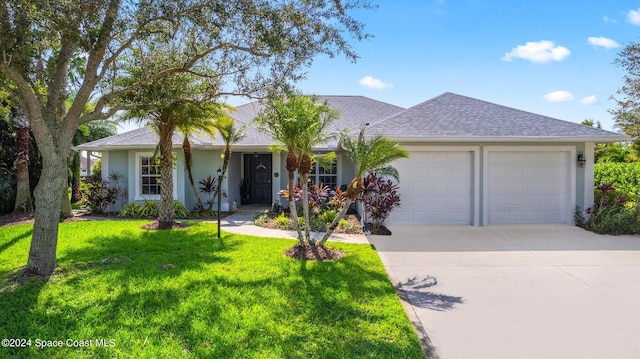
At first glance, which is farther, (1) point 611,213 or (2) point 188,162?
(2) point 188,162

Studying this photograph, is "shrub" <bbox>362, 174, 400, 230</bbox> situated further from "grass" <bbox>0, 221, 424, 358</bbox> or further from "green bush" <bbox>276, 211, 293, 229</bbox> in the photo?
"grass" <bbox>0, 221, 424, 358</bbox>

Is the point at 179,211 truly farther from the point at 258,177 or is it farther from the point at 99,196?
the point at 258,177

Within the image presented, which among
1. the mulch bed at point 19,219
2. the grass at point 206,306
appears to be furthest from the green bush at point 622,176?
the mulch bed at point 19,219

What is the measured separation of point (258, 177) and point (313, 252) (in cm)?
994

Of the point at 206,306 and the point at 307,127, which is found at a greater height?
the point at 307,127

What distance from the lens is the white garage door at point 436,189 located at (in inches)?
433

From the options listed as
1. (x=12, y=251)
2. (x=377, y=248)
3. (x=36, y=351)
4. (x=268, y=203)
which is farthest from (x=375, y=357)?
(x=268, y=203)

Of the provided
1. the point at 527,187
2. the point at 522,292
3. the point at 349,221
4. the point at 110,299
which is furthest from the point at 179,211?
the point at 527,187

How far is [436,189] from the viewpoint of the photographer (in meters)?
11.1

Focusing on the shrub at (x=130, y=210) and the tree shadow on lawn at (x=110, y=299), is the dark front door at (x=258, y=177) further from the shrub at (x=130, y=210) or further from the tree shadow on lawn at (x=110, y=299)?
the tree shadow on lawn at (x=110, y=299)

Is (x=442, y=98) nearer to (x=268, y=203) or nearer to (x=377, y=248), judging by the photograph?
(x=377, y=248)

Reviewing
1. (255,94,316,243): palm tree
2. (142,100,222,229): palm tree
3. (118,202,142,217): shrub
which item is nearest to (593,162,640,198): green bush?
(255,94,316,243): palm tree

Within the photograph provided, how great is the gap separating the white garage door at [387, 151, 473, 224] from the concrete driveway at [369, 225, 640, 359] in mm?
1670

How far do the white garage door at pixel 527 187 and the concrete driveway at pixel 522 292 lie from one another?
174 centimetres
